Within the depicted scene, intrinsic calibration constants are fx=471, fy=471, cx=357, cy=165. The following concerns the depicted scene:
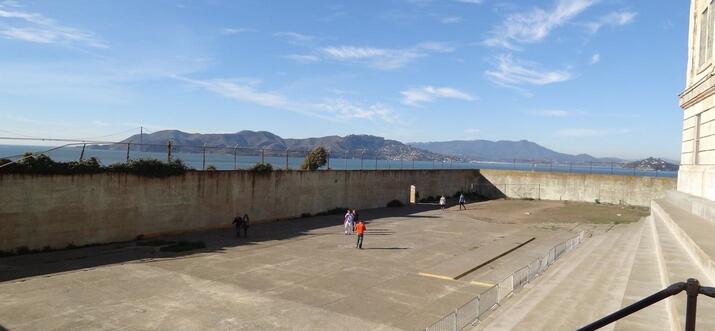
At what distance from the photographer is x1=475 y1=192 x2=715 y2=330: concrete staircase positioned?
7.54 meters

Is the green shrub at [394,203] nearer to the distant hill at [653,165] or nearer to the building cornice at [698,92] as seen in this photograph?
the distant hill at [653,165]

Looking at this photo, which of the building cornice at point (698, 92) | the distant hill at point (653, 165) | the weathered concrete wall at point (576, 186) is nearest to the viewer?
the building cornice at point (698, 92)

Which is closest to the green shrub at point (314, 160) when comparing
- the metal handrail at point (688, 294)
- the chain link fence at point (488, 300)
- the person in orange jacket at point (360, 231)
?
the person in orange jacket at point (360, 231)

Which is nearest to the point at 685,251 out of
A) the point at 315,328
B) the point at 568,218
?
the point at 315,328

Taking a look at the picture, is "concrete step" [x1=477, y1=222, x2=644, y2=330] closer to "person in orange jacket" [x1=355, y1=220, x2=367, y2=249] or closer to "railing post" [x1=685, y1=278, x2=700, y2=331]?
"railing post" [x1=685, y1=278, x2=700, y2=331]

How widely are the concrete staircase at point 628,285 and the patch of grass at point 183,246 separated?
14438 mm

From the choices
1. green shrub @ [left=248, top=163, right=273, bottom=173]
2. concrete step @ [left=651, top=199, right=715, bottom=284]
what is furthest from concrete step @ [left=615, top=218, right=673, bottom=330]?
green shrub @ [left=248, top=163, right=273, bottom=173]

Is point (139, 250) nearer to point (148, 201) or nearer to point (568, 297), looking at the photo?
point (148, 201)

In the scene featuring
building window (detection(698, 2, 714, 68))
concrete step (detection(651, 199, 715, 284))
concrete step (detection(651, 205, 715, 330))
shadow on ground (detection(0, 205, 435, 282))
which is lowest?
shadow on ground (detection(0, 205, 435, 282))

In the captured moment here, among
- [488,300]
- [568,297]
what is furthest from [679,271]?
[488,300]

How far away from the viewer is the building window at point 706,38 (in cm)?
1684

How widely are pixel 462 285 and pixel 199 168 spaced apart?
56.5 feet

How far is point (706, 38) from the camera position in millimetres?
17750

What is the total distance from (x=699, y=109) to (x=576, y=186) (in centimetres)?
3026
